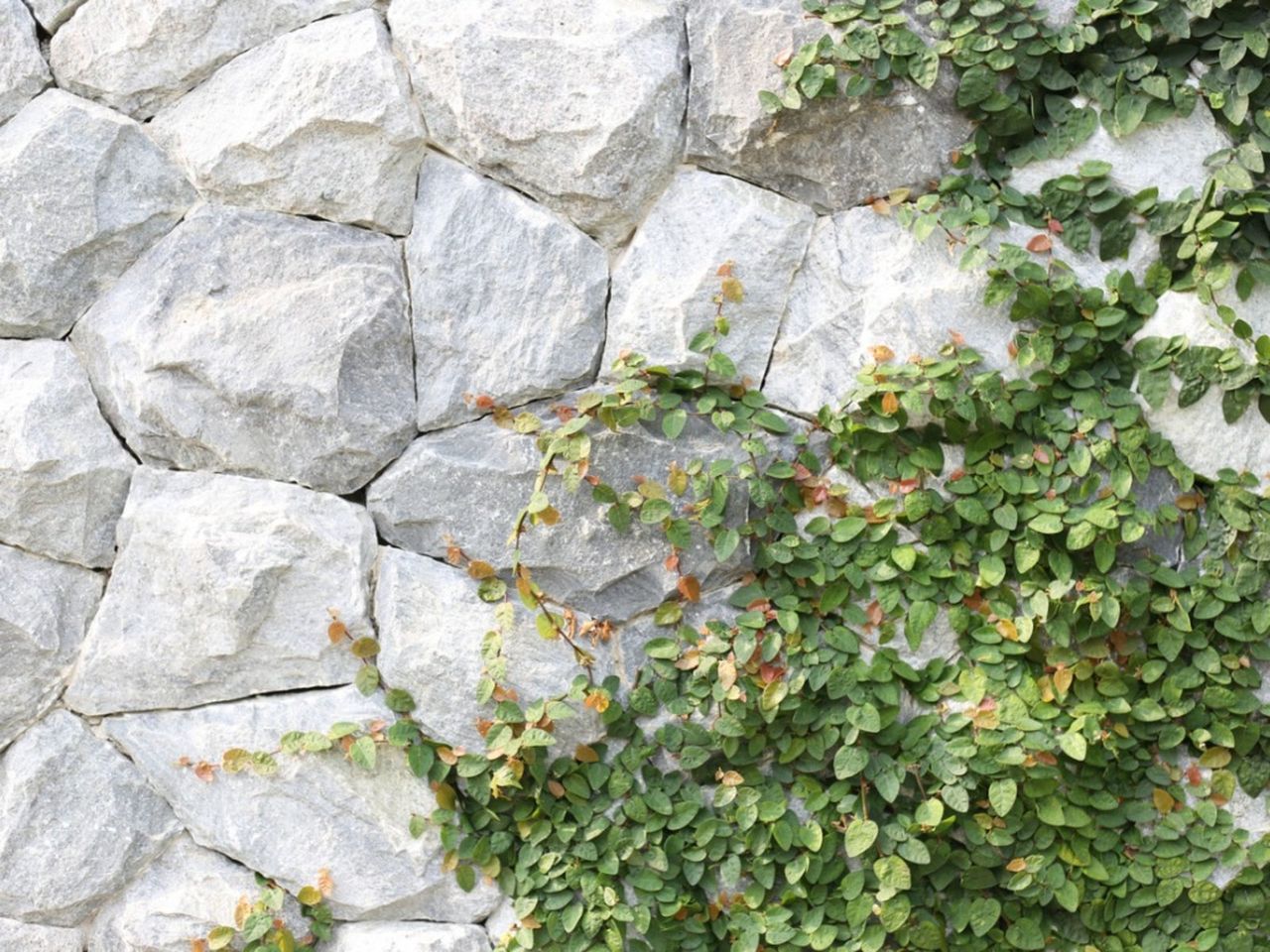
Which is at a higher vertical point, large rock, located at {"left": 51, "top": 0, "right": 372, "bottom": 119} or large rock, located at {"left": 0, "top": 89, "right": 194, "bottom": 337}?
large rock, located at {"left": 51, "top": 0, "right": 372, "bottom": 119}

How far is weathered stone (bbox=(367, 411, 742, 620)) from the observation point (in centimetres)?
213

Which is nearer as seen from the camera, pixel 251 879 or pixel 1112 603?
pixel 1112 603

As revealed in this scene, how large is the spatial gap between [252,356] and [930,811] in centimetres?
143

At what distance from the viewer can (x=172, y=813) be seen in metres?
2.22

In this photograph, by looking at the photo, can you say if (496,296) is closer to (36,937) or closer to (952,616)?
(952,616)

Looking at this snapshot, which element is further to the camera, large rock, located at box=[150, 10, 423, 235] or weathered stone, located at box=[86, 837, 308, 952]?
weathered stone, located at box=[86, 837, 308, 952]

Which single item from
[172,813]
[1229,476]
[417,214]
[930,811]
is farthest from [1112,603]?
[172,813]

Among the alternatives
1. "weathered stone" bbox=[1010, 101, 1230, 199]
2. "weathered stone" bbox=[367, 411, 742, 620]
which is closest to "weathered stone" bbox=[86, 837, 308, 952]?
"weathered stone" bbox=[367, 411, 742, 620]

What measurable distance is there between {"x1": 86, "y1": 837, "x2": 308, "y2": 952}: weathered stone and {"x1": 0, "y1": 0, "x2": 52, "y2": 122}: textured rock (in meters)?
1.41

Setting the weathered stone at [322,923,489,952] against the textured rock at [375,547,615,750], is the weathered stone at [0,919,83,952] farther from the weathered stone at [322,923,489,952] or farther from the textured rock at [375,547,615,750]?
the textured rock at [375,547,615,750]

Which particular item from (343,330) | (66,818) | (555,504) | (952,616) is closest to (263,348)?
(343,330)

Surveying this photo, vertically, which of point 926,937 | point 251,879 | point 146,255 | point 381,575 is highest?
point 146,255

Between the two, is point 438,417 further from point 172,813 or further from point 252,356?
point 172,813

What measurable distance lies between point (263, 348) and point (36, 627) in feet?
2.15
